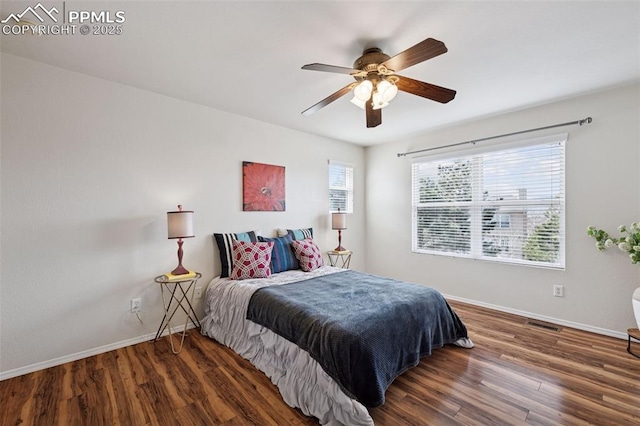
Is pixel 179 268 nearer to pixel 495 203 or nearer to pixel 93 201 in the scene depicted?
pixel 93 201

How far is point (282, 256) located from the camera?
3.39 metres

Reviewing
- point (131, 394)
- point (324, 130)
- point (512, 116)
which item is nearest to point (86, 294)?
point (131, 394)

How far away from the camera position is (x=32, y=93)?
2.25 m

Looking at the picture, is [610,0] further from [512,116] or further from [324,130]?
[324,130]

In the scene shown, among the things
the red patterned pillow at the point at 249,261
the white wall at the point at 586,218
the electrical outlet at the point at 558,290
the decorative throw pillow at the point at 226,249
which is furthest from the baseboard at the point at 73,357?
the electrical outlet at the point at 558,290

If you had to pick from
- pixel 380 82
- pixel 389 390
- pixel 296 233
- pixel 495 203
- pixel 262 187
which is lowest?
pixel 389 390

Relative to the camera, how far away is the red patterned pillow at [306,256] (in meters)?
3.42

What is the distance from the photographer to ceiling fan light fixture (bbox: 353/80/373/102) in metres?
1.97

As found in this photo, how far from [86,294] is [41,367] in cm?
61

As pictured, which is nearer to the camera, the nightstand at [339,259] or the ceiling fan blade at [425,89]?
the ceiling fan blade at [425,89]

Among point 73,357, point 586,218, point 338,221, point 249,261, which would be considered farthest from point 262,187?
point 586,218

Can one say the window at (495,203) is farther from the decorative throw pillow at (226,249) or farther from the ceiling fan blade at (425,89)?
the decorative throw pillow at (226,249)

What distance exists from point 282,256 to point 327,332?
168cm

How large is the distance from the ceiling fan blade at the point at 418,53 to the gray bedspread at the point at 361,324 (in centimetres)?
172
